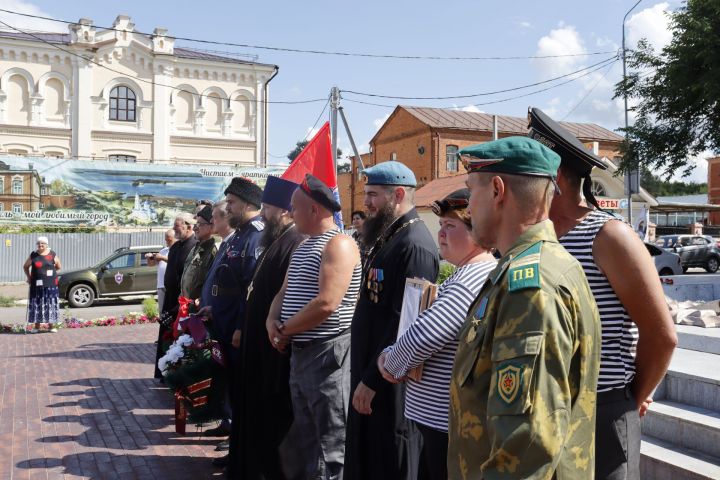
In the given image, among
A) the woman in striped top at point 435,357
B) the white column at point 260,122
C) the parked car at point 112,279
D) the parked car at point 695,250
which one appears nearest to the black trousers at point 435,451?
the woman in striped top at point 435,357

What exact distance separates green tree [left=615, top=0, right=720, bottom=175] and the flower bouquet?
9.95m

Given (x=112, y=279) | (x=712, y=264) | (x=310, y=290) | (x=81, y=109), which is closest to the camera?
(x=310, y=290)

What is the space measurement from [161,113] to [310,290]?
37.6 meters

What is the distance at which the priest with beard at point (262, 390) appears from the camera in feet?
14.4

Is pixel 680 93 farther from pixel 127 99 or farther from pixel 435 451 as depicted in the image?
pixel 127 99

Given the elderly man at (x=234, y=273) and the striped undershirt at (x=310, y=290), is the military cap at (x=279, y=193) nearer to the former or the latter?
the elderly man at (x=234, y=273)

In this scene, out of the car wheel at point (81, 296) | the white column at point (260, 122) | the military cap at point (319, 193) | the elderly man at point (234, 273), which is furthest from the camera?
the white column at point (260, 122)

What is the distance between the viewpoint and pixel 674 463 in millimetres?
3885

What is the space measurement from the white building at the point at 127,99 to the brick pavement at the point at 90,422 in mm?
30265

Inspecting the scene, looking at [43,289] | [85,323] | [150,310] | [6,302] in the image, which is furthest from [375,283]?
[6,302]

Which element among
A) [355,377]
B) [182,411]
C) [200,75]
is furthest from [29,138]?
[355,377]

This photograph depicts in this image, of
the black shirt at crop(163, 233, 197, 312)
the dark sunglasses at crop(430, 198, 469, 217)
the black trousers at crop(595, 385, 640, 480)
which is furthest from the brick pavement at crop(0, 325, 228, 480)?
the black trousers at crop(595, 385, 640, 480)

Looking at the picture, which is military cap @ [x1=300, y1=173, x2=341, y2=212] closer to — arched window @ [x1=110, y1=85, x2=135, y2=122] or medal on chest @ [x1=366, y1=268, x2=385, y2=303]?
medal on chest @ [x1=366, y1=268, x2=385, y2=303]

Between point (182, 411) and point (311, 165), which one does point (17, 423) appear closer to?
point (182, 411)
